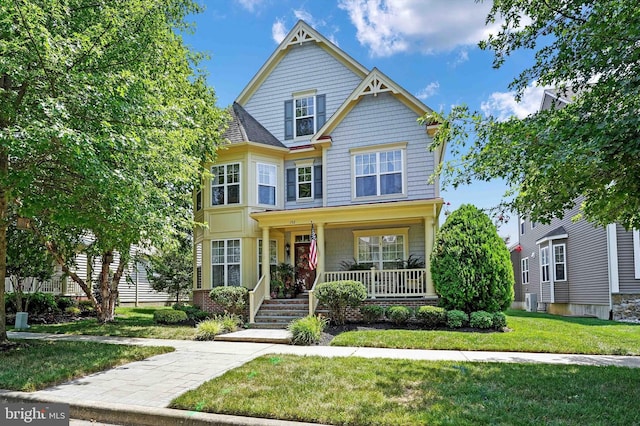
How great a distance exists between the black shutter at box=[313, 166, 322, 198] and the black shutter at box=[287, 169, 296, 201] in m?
0.81

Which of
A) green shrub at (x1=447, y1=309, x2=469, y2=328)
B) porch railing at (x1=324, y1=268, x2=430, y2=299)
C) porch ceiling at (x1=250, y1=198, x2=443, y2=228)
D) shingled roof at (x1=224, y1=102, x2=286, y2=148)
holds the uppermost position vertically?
shingled roof at (x1=224, y1=102, x2=286, y2=148)

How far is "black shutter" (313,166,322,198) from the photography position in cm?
1622

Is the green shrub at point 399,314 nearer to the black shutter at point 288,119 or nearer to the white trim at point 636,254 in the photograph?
the black shutter at point 288,119

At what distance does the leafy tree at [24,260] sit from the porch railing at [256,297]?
7.56 meters

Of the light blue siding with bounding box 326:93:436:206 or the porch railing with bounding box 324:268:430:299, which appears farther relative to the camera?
the light blue siding with bounding box 326:93:436:206

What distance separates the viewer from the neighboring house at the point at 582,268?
14.9 m

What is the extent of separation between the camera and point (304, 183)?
54.0 ft

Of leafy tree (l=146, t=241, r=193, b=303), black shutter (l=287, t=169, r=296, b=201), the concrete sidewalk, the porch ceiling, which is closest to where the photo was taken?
the concrete sidewalk

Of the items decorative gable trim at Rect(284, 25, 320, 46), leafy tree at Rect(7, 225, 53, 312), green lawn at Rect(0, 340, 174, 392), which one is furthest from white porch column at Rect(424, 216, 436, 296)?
leafy tree at Rect(7, 225, 53, 312)

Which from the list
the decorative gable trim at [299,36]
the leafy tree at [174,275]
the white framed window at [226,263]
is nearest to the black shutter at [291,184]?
the white framed window at [226,263]

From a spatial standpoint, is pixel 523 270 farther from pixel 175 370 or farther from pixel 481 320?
pixel 175 370

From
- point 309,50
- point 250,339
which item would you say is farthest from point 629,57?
point 309,50

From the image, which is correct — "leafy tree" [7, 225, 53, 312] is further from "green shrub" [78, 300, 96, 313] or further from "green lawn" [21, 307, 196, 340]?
"green lawn" [21, 307, 196, 340]

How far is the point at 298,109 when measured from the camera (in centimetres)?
1739
